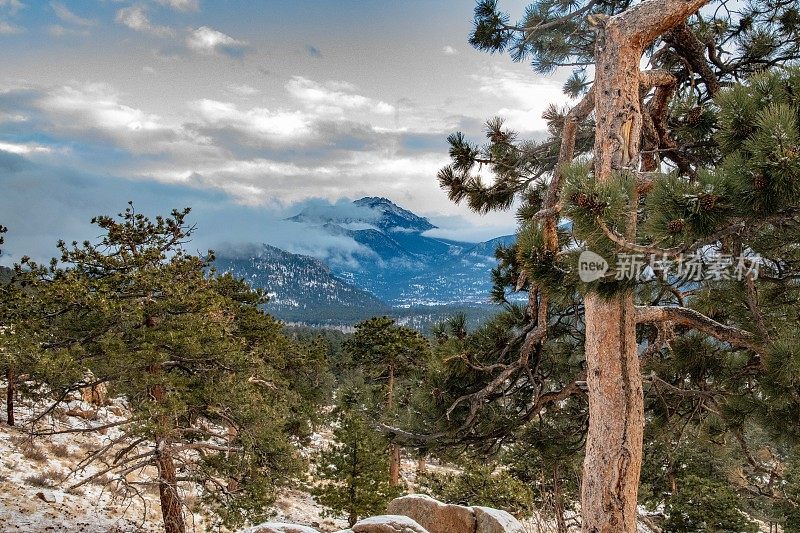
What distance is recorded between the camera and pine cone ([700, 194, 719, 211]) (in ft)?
8.54

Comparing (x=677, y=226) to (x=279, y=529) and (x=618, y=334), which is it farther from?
(x=279, y=529)

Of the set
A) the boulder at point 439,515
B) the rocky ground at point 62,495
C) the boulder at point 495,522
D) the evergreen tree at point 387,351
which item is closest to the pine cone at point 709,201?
the boulder at point 495,522

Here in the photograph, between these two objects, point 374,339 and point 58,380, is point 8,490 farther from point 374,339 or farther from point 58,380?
point 374,339

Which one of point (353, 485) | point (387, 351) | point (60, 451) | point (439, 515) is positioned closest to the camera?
point (439, 515)

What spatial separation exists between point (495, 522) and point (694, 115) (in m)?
6.08

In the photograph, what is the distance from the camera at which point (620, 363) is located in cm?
370

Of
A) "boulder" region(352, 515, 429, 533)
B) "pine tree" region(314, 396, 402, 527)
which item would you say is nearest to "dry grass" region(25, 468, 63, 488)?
"pine tree" region(314, 396, 402, 527)

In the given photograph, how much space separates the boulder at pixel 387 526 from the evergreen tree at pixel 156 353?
520 cm

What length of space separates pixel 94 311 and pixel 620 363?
965cm

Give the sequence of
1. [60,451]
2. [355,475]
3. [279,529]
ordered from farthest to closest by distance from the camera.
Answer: [355,475]
[60,451]
[279,529]

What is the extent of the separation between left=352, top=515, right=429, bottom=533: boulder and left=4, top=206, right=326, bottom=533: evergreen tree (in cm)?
520

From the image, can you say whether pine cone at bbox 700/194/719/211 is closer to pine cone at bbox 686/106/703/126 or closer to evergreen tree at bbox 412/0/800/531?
evergreen tree at bbox 412/0/800/531

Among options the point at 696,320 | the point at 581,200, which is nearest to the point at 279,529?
the point at 696,320

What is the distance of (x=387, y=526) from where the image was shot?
5.95 meters
